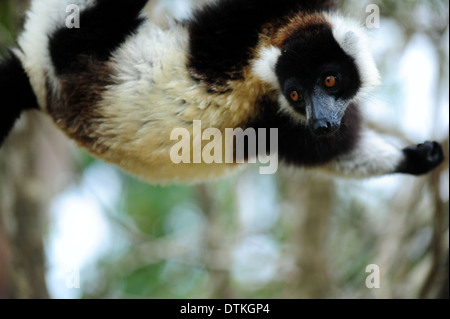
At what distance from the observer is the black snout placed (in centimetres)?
285

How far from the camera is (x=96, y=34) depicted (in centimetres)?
307

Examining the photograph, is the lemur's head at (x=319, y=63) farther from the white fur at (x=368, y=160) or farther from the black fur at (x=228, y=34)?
the white fur at (x=368, y=160)

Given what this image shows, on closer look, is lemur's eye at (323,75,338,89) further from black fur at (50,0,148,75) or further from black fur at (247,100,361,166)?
black fur at (50,0,148,75)

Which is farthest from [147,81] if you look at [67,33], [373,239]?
[373,239]

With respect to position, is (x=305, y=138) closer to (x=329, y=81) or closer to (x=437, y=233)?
(x=329, y=81)

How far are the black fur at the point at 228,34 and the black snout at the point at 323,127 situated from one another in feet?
1.90

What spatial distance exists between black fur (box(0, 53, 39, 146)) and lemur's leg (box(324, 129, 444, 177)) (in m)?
2.08

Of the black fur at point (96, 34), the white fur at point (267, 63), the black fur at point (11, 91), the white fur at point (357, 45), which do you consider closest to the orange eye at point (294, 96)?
the white fur at point (267, 63)

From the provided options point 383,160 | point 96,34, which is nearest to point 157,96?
point 96,34

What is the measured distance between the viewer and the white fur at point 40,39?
3074mm

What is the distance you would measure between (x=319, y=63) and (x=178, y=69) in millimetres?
826

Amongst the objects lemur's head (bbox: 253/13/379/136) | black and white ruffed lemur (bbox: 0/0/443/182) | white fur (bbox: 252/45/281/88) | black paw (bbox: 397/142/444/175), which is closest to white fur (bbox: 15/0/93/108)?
black and white ruffed lemur (bbox: 0/0/443/182)
